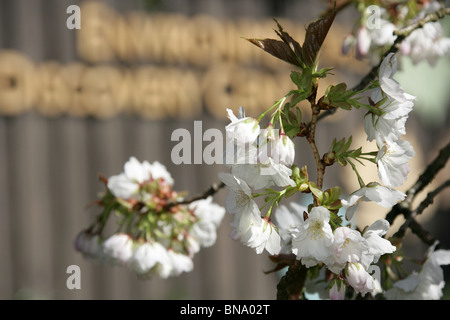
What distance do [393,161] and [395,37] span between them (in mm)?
775

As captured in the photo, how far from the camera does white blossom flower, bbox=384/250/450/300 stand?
3.19 ft

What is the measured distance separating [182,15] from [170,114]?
2.47 feet

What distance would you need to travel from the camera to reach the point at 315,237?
2.41 ft

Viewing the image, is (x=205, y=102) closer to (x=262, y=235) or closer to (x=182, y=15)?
(x=182, y=15)

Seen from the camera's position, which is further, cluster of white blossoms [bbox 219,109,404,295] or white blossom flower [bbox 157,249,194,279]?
white blossom flower [bbox 157,249,194,279]

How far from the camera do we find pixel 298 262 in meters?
0.86

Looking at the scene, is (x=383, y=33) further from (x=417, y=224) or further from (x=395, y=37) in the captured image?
(x=417, y=224)

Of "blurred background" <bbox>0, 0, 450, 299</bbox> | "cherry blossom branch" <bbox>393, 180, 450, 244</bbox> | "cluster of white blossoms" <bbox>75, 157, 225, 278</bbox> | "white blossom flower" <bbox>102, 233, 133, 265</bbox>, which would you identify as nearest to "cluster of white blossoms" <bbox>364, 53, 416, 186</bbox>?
"cherry blossom branch" <bbox>393, 180, 450, 244</bbox>

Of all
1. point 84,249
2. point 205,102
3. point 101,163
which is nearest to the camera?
point 84,249

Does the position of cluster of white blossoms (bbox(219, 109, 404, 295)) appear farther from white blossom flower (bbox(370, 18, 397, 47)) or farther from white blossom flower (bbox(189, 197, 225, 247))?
white blossom flower (bbox(370, 18, 397, 47))

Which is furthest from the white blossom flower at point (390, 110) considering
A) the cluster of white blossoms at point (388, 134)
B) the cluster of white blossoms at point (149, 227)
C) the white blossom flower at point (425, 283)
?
the cluster of white blossoms at point (149, 227)

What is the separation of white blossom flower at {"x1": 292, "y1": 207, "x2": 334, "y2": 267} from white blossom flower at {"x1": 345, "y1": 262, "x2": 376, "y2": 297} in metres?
0.03

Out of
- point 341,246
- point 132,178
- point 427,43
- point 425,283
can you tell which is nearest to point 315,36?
point 341,246
